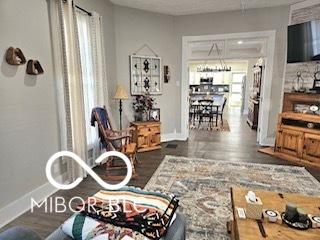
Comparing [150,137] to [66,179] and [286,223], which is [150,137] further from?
→ [286,223]

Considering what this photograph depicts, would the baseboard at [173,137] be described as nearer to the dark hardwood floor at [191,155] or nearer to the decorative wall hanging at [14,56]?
the dark hardwood floor at [191,155]

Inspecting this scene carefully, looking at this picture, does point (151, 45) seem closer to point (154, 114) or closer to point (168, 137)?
point (154, 114)

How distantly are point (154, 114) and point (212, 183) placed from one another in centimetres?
228

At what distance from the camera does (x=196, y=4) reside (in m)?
4.46

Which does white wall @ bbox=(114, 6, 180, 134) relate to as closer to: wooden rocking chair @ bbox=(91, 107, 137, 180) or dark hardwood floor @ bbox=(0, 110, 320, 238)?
dark hardwood floor @ bbox=(0, 110, 320, 238)

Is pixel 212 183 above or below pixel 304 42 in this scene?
below

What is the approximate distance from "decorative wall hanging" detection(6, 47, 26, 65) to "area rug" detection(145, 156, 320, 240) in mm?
2156

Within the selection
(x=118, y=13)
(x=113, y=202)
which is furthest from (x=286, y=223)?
(x=118, y=13)

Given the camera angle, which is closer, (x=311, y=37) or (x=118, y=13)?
(x=311, y=37)

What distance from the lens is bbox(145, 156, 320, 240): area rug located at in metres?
2.35

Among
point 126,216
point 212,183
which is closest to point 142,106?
point 212,183

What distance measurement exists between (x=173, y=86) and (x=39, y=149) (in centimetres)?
346

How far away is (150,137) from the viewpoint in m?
4.85

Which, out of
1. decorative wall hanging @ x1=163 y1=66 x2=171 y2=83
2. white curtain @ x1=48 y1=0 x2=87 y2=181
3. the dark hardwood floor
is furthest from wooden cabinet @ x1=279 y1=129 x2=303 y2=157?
white curtain @ x1=48 y1=0 x2=87 y2=181
